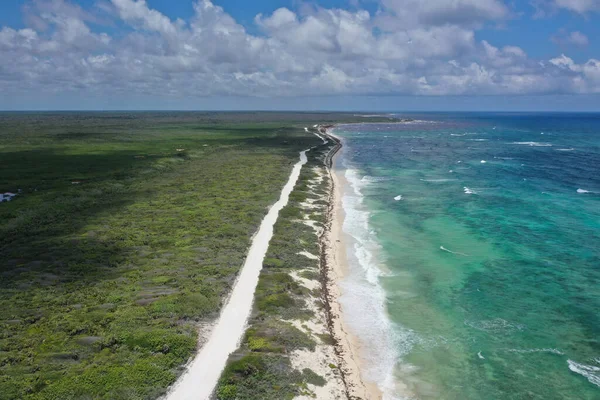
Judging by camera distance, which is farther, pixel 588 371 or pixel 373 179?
pixel 373 179

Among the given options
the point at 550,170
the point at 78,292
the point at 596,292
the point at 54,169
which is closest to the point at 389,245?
the point at 596,292

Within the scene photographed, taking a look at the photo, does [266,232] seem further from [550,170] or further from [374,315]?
[550,170]

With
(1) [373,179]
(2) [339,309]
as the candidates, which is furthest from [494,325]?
(1) [373,179]

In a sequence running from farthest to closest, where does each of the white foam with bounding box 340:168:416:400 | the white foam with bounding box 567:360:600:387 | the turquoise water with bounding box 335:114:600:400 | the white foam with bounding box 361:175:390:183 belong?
the white foam with bounding box 361:175:390:183 < the white foam with bounding box 340:168:416:400 < the turquoise water with bounding box 335:114:600:400 < the white foam with bounding box 567:360:600:387

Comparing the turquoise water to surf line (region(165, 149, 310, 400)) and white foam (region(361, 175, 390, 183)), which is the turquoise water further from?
surf line (region(165, 149, 310, 400))

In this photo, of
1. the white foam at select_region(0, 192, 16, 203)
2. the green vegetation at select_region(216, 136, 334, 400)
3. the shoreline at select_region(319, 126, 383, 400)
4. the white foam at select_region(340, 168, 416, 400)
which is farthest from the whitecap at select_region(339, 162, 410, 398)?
the white foam at select_region(0, 192, 16, 203)

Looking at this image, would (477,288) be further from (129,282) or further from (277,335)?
(129,282)

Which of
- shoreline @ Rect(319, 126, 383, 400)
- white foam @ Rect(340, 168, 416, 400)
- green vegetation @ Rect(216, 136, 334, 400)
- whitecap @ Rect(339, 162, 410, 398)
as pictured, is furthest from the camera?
whitecap @ Rect(339, 162, 410, 398)
